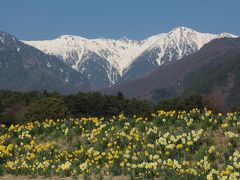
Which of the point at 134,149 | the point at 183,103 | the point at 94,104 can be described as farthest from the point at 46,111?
the point at 134,149

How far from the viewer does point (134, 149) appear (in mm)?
14992

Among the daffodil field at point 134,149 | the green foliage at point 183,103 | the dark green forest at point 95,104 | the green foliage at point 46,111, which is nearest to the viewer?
the daffodil field at point 134,149

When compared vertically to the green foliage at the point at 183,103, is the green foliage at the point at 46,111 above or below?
below

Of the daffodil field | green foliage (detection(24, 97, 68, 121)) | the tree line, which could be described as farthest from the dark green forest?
the daffodil field

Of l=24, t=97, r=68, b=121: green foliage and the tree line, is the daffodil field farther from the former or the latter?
the tree line

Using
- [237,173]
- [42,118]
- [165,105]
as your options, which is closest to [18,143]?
[237,173]

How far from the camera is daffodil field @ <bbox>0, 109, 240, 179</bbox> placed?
12.7 metres

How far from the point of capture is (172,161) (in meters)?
13.2

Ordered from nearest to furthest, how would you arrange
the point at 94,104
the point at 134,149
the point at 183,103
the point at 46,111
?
the point at 134,149
the point at 46,111
the point at 183,103
the point at 94,104

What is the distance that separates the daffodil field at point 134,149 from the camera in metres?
12.7

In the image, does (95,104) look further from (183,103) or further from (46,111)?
(46,111)

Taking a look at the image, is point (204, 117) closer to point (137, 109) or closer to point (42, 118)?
point (42, 118)

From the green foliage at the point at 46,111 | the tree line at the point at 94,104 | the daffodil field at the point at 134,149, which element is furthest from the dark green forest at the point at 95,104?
the daffodil field at the point at 134,149

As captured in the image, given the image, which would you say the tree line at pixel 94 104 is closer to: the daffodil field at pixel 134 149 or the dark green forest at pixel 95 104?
the dark green forest at pixel 95 104
